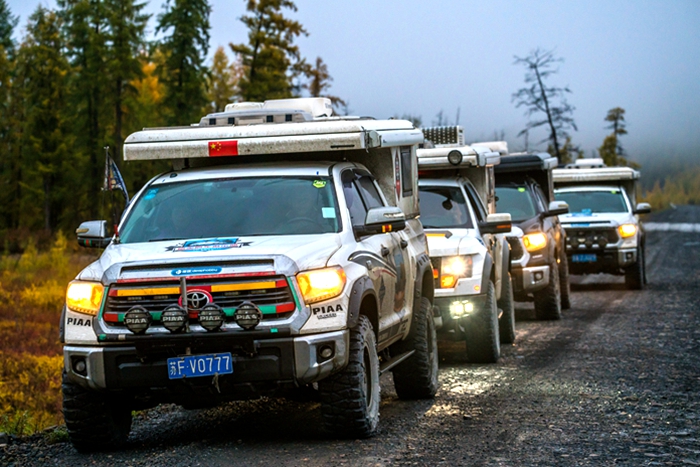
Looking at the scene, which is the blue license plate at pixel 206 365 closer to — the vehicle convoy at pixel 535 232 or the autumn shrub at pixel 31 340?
the autumn shrub at pixel 31 340

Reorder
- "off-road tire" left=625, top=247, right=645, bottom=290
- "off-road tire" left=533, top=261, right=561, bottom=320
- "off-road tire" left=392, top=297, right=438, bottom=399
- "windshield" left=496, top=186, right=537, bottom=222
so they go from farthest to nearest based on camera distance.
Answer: "off-road tire" left=625, top=247, right=645, bottom=290, "windshield" left=496, top=186, right=537, bottom=222, "off-road tire" left=533, top=261, right=561, bottom=320, "off-road tire" left=392, top=297, right=438, bottom=399

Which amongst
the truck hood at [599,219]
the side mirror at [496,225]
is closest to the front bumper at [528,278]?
the side mirror at [496,225]

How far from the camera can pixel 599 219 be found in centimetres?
2120

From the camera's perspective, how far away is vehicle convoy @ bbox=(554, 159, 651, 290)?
21016mm

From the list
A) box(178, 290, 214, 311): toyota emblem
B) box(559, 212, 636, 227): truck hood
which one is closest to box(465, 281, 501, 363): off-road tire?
box(178, 290, 214, 311): toyota emblem

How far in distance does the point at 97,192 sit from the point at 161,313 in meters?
44.7

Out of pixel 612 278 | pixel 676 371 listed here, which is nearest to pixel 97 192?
pixel 612 278

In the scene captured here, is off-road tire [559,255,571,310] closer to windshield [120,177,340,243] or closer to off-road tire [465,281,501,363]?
off-road tire [465,281,501,363]

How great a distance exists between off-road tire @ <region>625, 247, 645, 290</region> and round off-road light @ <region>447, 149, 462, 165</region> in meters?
9.69

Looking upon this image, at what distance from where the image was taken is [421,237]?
10.2 m

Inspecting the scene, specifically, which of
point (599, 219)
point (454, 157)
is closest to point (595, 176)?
point (599, 219)

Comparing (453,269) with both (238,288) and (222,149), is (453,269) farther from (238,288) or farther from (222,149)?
(238,288)

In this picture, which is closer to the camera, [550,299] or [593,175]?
[550,299]

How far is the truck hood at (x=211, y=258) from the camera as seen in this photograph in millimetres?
6836
